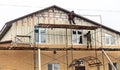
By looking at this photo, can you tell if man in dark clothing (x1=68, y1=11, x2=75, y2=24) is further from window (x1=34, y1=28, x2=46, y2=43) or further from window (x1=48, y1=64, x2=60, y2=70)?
window (x1=48, y1=64, x2=60, y2=70)

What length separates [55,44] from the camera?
103ft

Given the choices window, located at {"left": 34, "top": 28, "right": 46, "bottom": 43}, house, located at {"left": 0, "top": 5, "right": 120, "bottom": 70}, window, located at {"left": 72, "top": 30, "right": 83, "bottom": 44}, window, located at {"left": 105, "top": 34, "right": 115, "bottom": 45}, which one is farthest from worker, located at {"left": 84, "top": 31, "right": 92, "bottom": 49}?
window, located at {"left": 34, "top": 28, "right": 46, "bottom": 43}

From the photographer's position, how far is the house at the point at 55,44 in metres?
29.5

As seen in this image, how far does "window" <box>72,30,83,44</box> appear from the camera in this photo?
32084 mm

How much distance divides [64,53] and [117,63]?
15.4 feet

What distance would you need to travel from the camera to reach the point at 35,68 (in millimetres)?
A: 29625

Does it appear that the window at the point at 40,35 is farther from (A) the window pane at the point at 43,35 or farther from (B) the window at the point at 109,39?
(B) the window at the point at 109,39

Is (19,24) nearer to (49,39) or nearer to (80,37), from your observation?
(49,39)

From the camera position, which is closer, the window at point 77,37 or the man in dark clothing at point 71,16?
the man in dark clothing at point 71,16

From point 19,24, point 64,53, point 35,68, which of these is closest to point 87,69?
point 64,53

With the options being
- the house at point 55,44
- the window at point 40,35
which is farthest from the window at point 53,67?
the window at point 40,35

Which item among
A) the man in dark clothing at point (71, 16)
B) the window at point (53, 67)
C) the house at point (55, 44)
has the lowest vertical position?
the window at point (53, 67)

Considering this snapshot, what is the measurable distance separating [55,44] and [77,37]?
82.9 inches

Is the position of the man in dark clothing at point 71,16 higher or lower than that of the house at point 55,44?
higher
